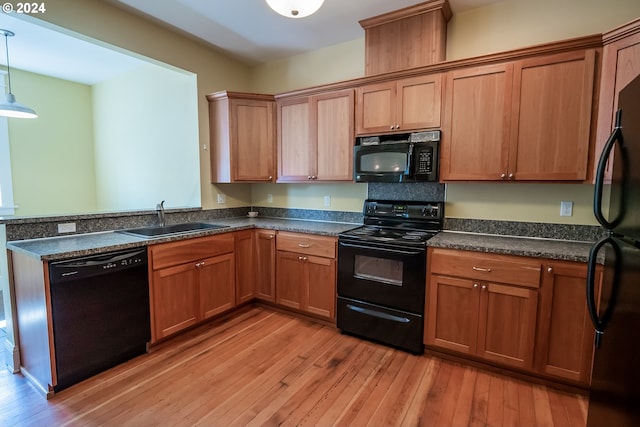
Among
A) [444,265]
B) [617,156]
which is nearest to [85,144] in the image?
[444,265]

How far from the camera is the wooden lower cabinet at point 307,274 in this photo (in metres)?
2.87

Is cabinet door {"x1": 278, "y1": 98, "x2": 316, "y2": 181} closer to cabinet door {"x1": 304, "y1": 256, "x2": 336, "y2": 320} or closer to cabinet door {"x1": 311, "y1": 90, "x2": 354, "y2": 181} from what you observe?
cabinet door {"x1": 311, "y1": 90, "x2": 354, "y2": 181}

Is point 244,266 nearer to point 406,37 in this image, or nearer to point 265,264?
point 265,264

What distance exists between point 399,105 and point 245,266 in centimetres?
218

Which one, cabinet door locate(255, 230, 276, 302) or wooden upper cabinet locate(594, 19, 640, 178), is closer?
wooden upper cabinet locate(594, 19, 640, 178)

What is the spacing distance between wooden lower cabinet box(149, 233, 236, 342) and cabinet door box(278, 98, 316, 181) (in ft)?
3.10

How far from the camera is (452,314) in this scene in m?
2.31

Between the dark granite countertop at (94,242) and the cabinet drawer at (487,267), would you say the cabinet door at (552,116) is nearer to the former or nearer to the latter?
the cabinet drawer at (487,267)

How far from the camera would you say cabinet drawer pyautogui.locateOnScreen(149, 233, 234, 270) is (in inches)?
96.1

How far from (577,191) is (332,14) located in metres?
2.45

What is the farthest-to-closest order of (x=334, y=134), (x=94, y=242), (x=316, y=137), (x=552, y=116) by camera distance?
(x=316, y=137)
(x=334, y=134)
(x=94, y=242)
(x=552, y=116)

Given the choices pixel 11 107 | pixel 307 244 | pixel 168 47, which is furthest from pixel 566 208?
pixel 11 107

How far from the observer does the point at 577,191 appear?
2.30 meters

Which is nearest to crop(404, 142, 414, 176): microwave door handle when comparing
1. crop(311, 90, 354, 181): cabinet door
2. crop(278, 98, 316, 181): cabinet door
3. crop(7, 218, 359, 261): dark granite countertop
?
crop(311, 90, 354, 181): cabinet door
